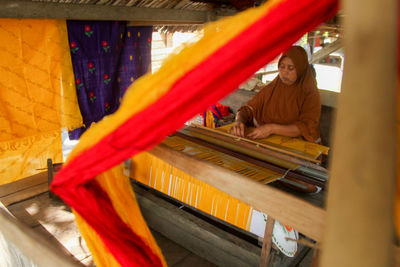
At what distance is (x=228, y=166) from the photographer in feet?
5.20

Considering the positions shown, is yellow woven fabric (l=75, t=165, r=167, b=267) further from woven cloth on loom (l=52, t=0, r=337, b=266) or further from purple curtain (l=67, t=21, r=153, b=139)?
purple curtain (l=67, t=21, r=153, b=139)

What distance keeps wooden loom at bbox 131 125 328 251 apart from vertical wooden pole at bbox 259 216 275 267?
0.10 metres

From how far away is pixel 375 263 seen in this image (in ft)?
1.48

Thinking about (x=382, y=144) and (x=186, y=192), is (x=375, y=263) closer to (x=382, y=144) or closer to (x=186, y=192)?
(x=382, y=144)

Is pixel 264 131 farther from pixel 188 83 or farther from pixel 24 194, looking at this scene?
pixel 24 194

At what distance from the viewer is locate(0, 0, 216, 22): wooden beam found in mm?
2326

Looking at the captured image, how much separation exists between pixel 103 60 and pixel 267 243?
271 cm

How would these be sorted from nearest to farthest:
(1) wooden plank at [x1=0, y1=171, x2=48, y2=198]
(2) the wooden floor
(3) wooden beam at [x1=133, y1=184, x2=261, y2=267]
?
(3) wooden beam at [x1=133, y1=184, x2=261, y2=267], (2) the wooden floor, (1) wooden plank at [x1=0, y1=171, x2=48, y2=198]

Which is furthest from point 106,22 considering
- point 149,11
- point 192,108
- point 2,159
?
point 192,108

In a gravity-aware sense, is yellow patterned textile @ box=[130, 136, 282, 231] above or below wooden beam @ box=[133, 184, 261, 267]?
above

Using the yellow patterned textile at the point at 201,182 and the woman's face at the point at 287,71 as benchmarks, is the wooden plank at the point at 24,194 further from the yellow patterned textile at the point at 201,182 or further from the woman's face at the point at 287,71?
the woman's face at the point at 287,71

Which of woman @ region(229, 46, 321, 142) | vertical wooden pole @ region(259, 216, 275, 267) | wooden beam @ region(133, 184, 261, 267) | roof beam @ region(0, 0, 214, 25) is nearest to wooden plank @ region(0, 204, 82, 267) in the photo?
vertical wooden pole @ region(259, 216, 275, 267)

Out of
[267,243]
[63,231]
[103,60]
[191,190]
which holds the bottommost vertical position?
[63,231]

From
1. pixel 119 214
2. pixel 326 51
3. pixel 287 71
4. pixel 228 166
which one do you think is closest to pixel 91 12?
pixel 287 71
